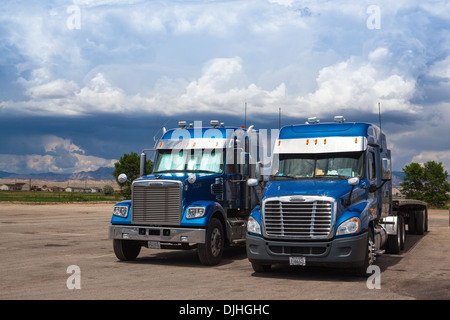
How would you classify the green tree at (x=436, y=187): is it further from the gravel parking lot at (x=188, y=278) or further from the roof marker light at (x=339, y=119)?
the roof marker light at (x=339, y=119)

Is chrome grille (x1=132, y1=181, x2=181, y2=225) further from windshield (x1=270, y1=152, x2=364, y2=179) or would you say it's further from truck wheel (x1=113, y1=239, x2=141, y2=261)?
windshield (x1=270, y1=152, x2=364, y2=179)

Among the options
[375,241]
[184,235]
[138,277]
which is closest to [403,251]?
[375,241]

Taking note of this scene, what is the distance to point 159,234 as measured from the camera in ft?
41.7

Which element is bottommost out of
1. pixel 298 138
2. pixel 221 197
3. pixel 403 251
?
pixel 403 251

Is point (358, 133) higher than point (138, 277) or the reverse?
higher

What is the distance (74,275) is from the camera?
11164 millimetres

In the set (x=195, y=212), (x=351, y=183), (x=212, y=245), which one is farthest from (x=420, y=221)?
(x=195, y=212)

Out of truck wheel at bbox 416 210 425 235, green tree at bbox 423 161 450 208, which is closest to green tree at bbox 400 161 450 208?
green tree at bbox 423 161 450 208

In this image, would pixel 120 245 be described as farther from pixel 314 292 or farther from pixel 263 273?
pixel 314 292

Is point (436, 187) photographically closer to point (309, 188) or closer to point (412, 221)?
point (412, 221)

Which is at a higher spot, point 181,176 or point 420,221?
point 181,176

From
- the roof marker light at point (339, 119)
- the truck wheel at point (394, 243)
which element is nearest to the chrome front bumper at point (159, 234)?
the roof marker light at point (339, 119)

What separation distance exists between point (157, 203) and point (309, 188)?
12.6 feet

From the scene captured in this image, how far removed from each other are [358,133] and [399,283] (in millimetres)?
3594
